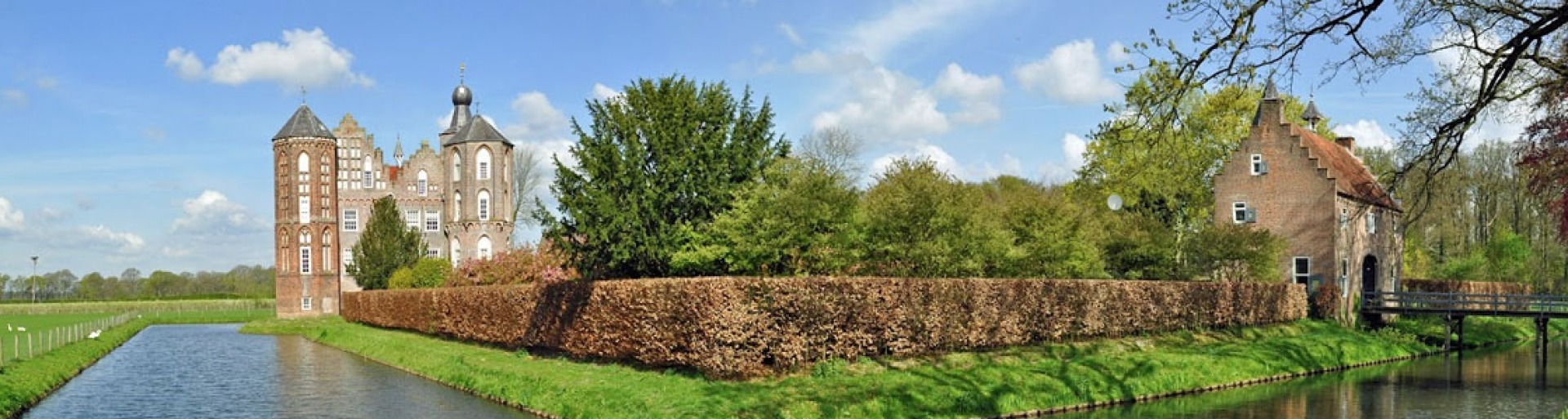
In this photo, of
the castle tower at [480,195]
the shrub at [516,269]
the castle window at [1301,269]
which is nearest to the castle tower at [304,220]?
the castle tower at [480,195]

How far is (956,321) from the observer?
26.3 m

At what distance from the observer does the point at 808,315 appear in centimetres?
2242

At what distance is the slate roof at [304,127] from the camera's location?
7469 centimetres

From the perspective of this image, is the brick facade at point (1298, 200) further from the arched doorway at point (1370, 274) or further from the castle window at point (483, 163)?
the castle window at point (483, 163)

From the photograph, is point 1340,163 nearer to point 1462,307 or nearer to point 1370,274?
point 1370,274

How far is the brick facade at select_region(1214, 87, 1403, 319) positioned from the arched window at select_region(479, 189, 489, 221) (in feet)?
147

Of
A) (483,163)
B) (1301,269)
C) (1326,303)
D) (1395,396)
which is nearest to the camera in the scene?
(1395,396)

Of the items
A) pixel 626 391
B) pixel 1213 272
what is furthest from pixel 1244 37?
pixel 1213 272

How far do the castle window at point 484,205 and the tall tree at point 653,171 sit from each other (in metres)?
46.3

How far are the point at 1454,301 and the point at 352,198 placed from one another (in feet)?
201

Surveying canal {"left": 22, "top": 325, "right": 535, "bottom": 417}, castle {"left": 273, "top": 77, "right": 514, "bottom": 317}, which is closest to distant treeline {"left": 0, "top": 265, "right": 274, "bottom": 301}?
castle {"left": 273, "top": 77, "right": 514, "bottom": 317}

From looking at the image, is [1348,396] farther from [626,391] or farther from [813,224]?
[626,391]

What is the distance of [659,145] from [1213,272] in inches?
952

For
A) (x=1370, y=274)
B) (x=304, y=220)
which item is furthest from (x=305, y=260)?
(x=1370, y=274)
